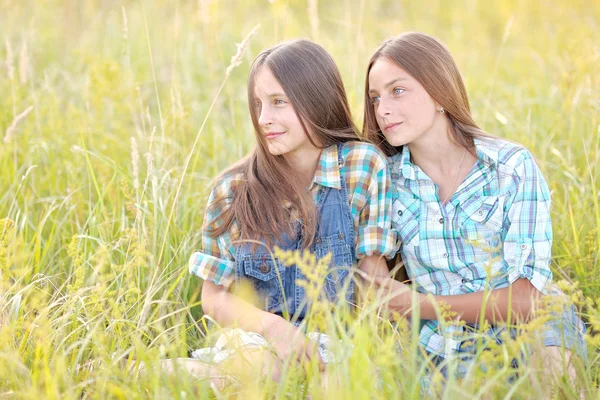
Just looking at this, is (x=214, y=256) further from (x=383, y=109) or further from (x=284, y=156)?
(x=383, y=109)

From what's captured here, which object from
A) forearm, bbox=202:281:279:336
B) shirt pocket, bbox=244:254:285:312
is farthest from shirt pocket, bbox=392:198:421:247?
forearm, bbox=202:281:279:336

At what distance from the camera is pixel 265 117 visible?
2297 mm

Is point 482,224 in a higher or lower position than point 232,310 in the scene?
higher

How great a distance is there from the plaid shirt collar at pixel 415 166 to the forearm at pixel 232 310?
676 mm

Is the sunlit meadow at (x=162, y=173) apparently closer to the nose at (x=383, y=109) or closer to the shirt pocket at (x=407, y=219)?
the shirt pocket at (x=407, y=219)

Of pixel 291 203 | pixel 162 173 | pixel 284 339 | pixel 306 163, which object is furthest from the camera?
pixel 162 173

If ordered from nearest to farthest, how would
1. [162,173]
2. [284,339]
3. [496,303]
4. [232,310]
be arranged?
1. [284,339]
2. [496,303]
3. [232,310]
4. [162,173]

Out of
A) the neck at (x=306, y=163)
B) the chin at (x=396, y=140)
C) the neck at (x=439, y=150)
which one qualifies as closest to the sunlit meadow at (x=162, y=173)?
the neck at (x=306, y=163)

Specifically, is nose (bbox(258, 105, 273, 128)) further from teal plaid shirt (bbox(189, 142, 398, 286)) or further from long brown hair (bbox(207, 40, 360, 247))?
teal plaid shirt (bbox(189, 142, 398, 286))

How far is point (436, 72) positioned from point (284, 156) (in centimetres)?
59

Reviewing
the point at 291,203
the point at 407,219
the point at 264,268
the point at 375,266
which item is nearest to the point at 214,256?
the point at 264,268

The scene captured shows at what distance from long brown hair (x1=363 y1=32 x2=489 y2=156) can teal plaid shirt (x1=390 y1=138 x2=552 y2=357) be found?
0.10 metres

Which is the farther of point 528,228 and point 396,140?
point 396,140

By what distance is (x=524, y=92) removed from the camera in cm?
402
